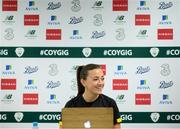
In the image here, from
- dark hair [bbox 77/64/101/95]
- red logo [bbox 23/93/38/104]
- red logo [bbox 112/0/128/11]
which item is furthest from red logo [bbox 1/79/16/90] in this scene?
dark hair [bbox 77/64/101/95]

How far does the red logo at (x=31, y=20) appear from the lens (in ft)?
13.9

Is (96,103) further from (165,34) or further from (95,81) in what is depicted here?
(165,34)

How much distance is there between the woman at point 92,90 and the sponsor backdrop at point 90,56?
4.86 feet

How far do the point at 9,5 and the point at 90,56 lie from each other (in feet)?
4.01

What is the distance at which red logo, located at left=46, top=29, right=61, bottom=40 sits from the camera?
421 cm

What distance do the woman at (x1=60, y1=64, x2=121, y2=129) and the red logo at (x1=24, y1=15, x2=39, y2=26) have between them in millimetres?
1717

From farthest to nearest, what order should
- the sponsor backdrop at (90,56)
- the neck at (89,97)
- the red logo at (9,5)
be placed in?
the red logo at (9,5)
the sponsor backdrop at (90,56)
the neck at (89,97)

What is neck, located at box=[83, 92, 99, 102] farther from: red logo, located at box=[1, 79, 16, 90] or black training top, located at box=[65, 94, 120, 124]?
red logo, located at box=[1, 79, 16, 90]

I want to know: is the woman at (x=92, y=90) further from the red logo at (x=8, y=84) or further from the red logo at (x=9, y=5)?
the red logo at (x=9, y=5)

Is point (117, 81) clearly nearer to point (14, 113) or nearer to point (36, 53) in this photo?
point (36, 53)

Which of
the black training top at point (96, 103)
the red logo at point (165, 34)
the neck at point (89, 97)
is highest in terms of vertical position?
the red logo at point (165, 34)

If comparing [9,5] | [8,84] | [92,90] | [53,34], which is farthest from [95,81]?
[9,5]

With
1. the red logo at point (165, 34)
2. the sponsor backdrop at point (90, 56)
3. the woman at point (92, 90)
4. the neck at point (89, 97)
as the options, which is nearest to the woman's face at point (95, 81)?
the woman at point (92, 90)

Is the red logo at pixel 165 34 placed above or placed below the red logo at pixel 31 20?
below
